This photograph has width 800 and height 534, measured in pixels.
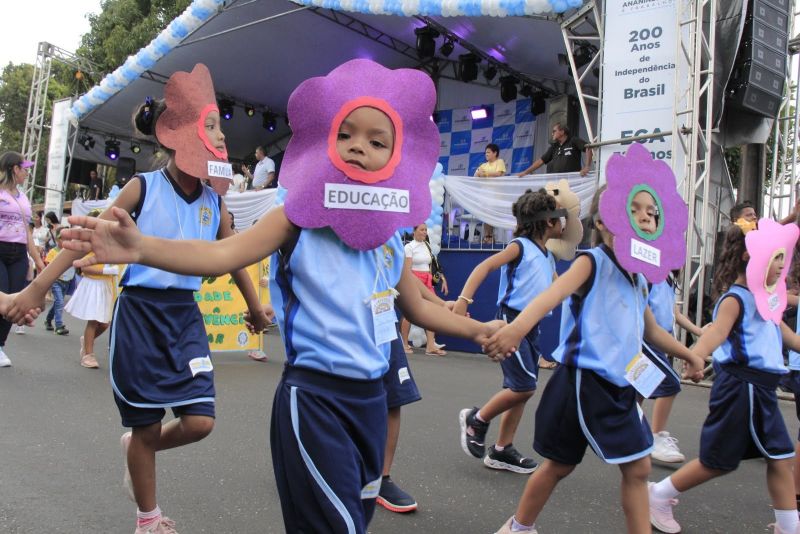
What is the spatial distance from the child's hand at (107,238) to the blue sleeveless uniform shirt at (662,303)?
370cm

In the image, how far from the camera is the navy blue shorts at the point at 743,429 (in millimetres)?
2992

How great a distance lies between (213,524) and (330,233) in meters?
1.83

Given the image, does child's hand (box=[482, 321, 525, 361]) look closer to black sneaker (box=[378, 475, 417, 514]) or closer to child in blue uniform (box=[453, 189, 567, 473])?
black sneaker (box=[378, 475, 417, 514])

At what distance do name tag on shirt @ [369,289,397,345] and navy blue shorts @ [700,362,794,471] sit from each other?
1901 mm

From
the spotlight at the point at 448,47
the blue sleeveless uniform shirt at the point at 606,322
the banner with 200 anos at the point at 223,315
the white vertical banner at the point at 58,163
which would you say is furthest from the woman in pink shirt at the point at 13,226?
the white vertical banner at the point at 58,163

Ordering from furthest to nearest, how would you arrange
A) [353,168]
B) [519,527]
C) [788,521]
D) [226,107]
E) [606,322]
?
[226,107]
[788,521]
[519,527]
[606,322]
[353,168]

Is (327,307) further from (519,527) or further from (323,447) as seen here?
(519,527)

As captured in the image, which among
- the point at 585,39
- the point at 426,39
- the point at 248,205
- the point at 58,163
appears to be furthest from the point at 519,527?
the point at 58,163

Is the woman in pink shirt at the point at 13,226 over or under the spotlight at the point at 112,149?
under

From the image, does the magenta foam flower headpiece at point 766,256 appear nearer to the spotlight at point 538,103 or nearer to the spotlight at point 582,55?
the spotlight at point 582,55

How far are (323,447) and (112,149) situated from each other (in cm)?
1984

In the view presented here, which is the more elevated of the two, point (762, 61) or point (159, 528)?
point (762, 61)

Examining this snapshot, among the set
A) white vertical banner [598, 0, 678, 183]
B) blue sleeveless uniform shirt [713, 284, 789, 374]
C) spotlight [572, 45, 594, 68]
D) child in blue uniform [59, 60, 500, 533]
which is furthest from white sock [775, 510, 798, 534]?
spotlight [572, 45, 594, 68]

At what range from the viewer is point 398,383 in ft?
11.0
